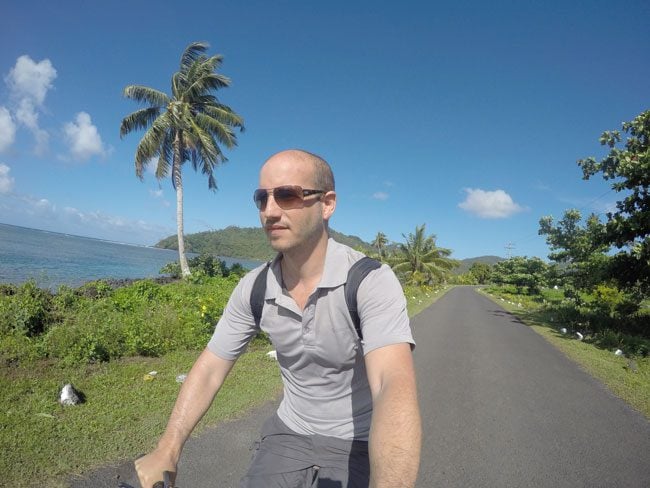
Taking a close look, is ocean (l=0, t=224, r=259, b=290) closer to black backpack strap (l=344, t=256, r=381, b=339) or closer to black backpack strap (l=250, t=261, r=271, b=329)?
black backpack strap (l=250, t=261, r=271, b=329)

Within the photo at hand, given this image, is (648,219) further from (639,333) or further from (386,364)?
(386,364)

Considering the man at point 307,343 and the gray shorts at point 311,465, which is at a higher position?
the man at point 307,343

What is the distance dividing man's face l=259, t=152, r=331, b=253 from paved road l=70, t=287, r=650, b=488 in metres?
2.50

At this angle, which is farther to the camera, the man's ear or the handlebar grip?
the man's ear

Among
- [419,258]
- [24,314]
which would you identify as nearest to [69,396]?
[24,314]

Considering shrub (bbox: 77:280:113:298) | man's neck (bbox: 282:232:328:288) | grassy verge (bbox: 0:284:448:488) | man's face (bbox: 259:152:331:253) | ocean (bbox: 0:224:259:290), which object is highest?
man's face (bbox: 259:152:331:253)

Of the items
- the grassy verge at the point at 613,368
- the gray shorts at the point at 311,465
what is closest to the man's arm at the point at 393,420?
the gray shorts at the point at 311,465

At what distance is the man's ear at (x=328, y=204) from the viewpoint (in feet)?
5.39

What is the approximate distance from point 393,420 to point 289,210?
2.91ft

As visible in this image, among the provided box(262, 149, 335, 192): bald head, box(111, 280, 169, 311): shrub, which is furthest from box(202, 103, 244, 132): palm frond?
box(262, 149, 335, 192): bald head

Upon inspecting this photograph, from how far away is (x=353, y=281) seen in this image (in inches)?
56.6

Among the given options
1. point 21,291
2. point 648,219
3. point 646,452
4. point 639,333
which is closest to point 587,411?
point 646,452

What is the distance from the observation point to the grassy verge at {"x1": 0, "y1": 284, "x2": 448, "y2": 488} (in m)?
2.99

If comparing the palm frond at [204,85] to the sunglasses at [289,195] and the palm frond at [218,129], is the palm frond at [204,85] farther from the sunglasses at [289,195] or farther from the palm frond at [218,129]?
the sunglasses at [289,195]
